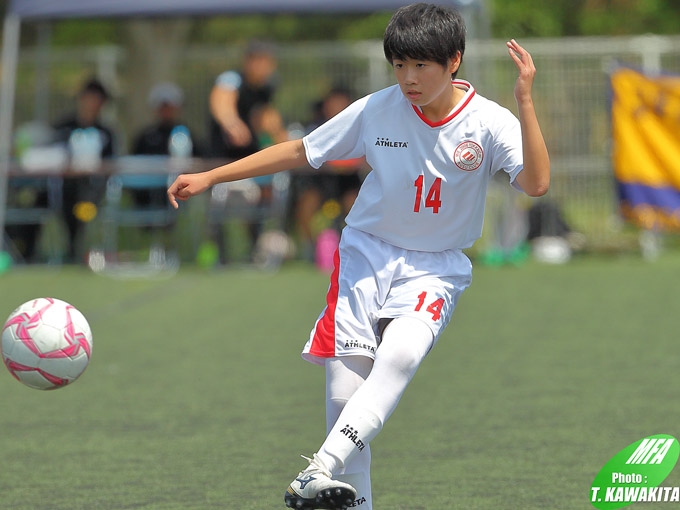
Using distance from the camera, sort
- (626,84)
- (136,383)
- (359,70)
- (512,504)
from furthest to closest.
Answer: (359,70)
(626,84)
(136,383)
(512,504)

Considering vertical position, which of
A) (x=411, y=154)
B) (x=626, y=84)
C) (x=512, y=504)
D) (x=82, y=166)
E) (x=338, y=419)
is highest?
(x=626, y=84)

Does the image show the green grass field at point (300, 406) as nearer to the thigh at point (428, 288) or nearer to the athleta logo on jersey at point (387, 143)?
the thigh at point (428, 288)

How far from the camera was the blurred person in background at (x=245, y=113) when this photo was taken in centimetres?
1359

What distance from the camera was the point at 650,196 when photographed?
14391 mm

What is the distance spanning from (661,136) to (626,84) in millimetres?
726

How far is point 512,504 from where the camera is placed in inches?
185

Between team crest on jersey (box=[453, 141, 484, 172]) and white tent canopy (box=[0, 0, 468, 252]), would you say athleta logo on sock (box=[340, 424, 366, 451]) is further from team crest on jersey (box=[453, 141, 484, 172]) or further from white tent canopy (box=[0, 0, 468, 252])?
white tent canopy (box=[0, 0, 468, 252])

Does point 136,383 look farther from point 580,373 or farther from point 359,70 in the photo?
point 359,70

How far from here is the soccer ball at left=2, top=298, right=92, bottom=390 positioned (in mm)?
4652

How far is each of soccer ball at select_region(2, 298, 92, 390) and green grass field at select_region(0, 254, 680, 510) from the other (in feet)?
1.64

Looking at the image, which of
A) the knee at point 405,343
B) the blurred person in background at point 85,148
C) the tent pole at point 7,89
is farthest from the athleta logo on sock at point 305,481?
the blurred person in background at point 85,148

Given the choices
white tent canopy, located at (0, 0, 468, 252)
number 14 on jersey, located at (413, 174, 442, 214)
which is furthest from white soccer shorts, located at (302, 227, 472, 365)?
white tent canopy, located at (0, 0, 468, 252)

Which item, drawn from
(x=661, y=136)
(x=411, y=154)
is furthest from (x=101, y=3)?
(x=411, y=154)
